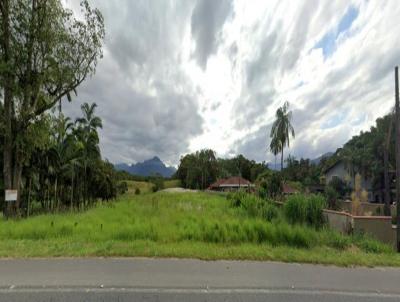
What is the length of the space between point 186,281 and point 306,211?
9005 mm

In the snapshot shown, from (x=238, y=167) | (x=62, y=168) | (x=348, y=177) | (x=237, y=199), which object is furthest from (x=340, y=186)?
(x=238, y=167)

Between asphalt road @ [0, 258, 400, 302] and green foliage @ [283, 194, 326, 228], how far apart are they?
620 centimetres

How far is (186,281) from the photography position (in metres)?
5.99

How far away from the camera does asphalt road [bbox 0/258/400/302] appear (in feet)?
17.4

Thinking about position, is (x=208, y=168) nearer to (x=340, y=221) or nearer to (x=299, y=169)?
(x=299, y=169)

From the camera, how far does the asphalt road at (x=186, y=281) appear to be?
5309 mm

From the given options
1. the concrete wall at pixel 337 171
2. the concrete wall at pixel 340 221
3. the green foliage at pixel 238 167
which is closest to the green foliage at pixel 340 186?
the concrete wall at pixel 337 171

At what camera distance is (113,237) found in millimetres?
10289

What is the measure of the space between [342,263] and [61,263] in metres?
6.39

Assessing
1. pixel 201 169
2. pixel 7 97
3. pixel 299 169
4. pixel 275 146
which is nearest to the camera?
pixel 7 97

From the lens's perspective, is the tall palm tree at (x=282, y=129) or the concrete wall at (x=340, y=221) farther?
the tall palm tree at (x=282, y=129)

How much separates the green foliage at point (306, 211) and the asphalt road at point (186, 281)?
620 cm

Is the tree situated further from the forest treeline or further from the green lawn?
the forest treeline

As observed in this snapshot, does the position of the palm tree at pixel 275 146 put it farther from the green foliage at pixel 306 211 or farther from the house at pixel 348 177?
the green foliage at pixel 306 211
